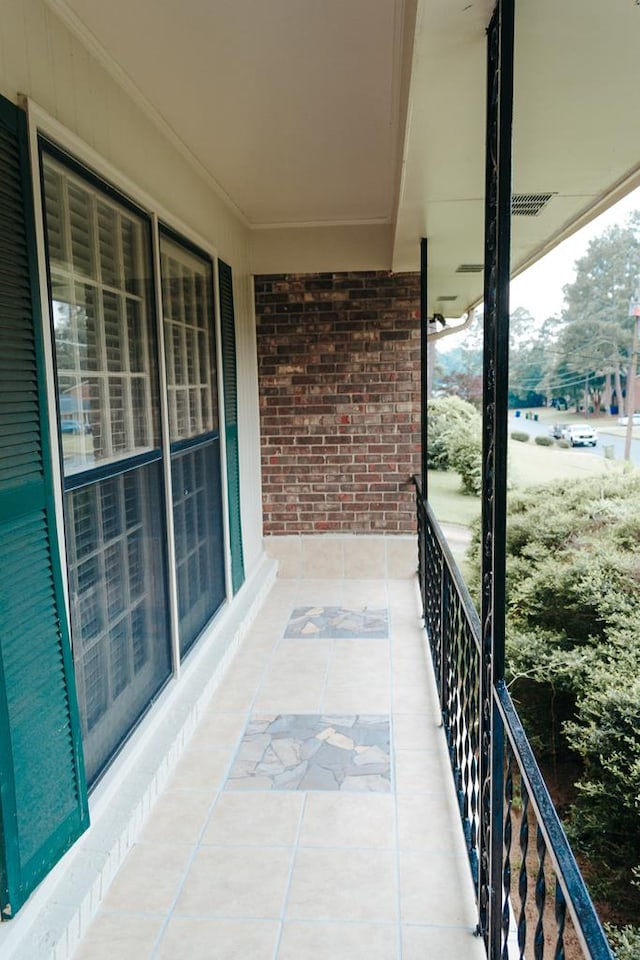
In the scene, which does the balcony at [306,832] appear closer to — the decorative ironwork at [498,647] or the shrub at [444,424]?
the decorative ironwork at [498,647]

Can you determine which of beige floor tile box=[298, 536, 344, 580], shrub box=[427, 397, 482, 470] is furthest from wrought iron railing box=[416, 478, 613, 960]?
shrub box=[427, 397, 482, 470]

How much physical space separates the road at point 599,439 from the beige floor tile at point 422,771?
101 inches

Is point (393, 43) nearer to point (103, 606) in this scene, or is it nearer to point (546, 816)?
point (103, 606)

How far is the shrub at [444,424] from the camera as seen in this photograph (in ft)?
30.1

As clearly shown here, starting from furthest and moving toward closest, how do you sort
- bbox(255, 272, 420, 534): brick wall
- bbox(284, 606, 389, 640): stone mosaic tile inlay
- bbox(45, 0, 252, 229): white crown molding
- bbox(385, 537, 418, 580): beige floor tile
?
bbox(385, 537, 418, 580): beige floor tile → bbox(255, 272, 420, 534): brick wall → bbox(284, 606, 389, 640): stone mosaic tile inlay → bbox(45, 0, 252, 229): white crown molding

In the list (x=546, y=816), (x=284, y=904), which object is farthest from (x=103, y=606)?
(x=546, y=816)

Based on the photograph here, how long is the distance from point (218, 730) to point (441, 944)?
1.50 meters

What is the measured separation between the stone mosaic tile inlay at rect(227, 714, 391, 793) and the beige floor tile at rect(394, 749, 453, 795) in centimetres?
5

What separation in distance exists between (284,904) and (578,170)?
105 inches

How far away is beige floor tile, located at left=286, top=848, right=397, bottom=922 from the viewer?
6.83ft

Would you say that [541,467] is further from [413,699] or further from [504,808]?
[504,808]

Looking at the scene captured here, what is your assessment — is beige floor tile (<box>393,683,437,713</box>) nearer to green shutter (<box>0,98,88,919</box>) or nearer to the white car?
green shutter (<box>0,98,88,919</box>)

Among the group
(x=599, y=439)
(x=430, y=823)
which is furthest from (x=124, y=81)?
(x=599, y=439)

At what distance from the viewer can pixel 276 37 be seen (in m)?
2.37
